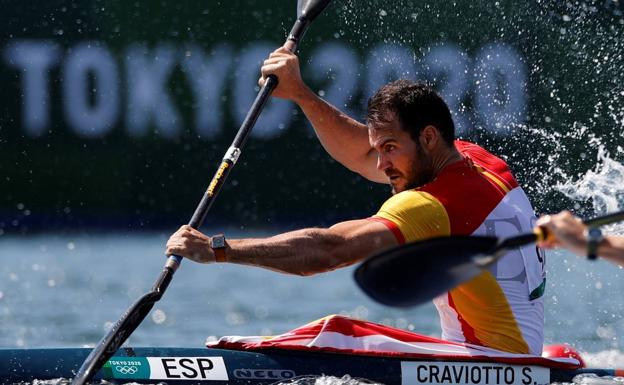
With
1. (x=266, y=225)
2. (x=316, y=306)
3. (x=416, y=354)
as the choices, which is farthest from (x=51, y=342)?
(x=416, y=354)

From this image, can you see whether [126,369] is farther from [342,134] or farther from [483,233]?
[342,134]

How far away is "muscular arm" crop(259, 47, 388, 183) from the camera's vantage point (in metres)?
6.04

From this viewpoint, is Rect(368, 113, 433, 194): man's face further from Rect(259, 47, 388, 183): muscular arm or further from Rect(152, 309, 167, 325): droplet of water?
Rect(152, 309, 167, 325): droplet of water

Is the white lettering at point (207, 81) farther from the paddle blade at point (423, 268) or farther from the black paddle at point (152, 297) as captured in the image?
the paddle blade at point (423, 268)

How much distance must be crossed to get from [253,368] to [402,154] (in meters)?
1.05

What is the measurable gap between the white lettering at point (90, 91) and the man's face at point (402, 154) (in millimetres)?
7956

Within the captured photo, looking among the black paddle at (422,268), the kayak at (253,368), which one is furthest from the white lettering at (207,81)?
the black paddle at (422,268)

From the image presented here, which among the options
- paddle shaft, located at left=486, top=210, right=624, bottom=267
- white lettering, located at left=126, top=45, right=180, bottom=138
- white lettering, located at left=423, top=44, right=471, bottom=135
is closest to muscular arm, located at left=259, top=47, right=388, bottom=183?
paddle shaft, located at left=486, top=210, right=624, bottom=267

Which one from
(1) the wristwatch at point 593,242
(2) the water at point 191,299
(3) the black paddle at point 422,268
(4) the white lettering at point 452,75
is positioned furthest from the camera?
(4) the white lettering at point 452,75

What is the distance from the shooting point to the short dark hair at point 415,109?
16.3 ft

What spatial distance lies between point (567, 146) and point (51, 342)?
5320mm

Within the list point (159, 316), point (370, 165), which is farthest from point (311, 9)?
point (159, 316)

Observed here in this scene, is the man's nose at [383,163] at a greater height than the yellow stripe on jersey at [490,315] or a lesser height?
greater

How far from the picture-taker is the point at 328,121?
6168mm
